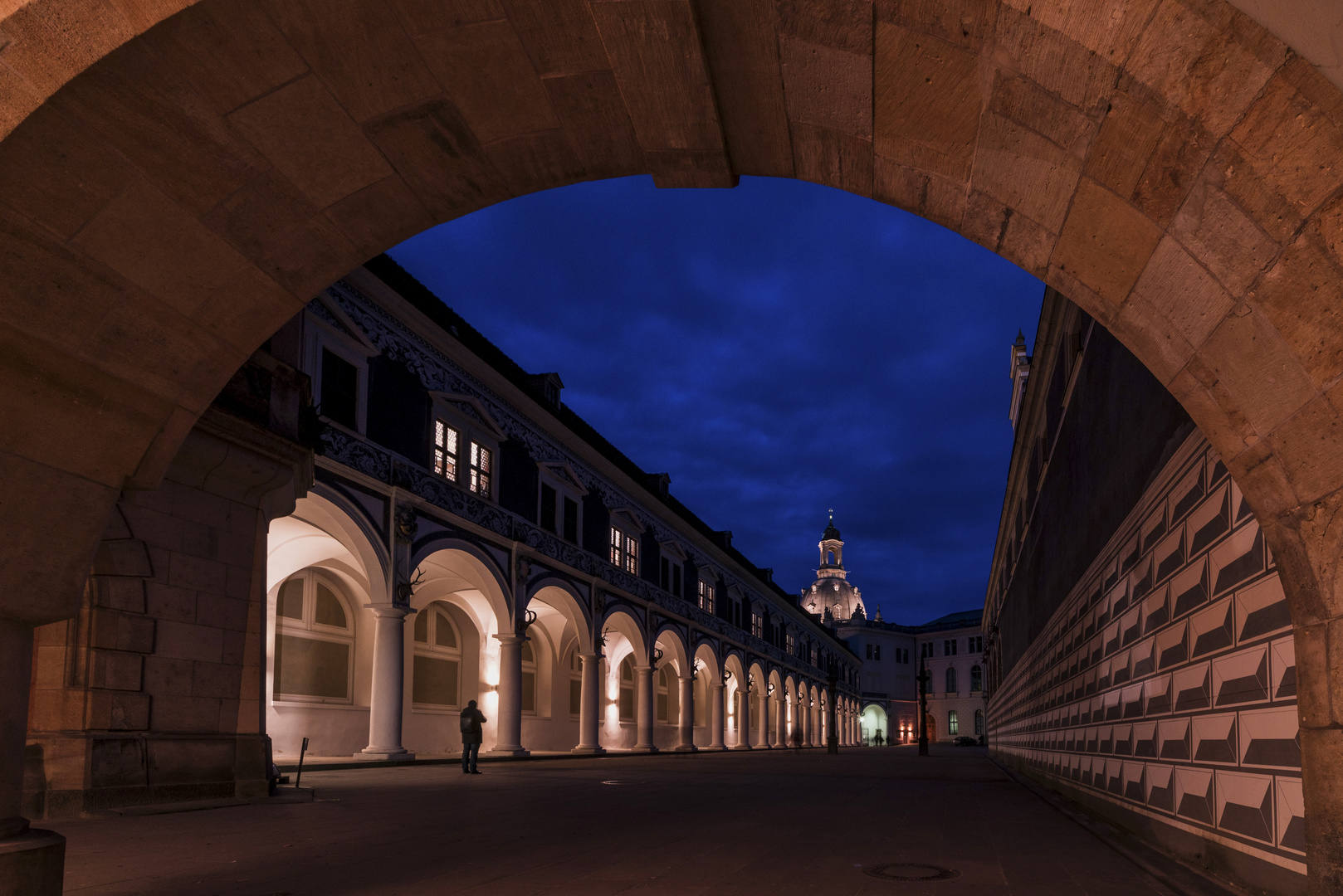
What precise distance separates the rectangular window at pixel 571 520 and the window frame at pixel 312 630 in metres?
7.09

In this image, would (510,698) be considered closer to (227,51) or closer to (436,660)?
(436,660)

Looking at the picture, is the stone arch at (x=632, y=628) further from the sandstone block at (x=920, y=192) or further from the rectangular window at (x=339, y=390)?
the sandstone block at (x=920, y=192)

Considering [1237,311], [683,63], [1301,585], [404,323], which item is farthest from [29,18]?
[404,323]

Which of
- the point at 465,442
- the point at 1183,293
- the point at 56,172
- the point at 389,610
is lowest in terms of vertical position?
the point at 389,610

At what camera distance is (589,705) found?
90.5ft

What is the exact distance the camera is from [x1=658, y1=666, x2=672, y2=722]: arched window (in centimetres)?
4100

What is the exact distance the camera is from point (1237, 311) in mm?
2738

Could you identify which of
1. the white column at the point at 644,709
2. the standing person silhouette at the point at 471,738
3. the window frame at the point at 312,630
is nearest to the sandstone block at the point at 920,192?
the standing person silhouette at the point at 471,738

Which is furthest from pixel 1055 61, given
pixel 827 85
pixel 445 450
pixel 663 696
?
pixel 663 696

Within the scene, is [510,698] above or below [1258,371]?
below

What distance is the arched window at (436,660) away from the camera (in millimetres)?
24391

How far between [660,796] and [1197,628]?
24.0 feet

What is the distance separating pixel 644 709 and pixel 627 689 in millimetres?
5718

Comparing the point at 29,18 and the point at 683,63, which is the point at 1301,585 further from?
the point at 29,18
